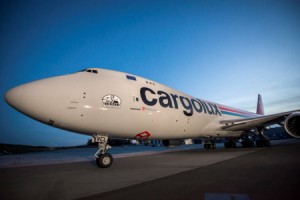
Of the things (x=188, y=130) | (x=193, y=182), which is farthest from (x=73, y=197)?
(x=188, y=130)

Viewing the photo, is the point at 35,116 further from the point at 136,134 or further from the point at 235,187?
the point at 235,187

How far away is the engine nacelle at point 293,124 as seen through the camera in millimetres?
10590

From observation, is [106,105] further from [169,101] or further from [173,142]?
[173,142]

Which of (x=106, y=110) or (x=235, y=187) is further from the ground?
(x=106, y=110)

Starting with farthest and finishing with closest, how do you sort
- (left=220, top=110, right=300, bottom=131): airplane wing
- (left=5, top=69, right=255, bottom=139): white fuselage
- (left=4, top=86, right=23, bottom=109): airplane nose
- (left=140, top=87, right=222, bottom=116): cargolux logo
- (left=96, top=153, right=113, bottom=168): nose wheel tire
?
(left=220, top=110, right=300, bottom=131): airplane wing, (left=140, top=87, right=222, bottom=116): cargolux logo, (left=96, top=153, right=113, bottom=168): nose wheel tire, (left=5, top=69, right=255, bottom=139): white fuselage, (left=4, top=86, right=23, bottom=109): airplane nose

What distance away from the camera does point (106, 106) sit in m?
6.67

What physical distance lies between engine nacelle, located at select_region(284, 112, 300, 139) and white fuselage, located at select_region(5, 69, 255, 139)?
19.2 ft

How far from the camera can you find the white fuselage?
5.76 metres

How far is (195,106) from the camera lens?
11203 mm

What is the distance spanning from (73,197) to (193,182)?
94.3 inches

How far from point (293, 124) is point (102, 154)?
11208mm

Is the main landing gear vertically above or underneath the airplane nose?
underneath

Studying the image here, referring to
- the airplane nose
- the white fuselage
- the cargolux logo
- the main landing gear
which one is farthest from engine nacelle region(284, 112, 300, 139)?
the airplane nose

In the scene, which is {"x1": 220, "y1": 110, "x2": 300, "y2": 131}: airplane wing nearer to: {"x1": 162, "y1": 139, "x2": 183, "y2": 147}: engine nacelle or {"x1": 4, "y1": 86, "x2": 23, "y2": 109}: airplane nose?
{"x1": 162, "y1": 139, "x2": 183, "y2": 147}: engine nacelle
